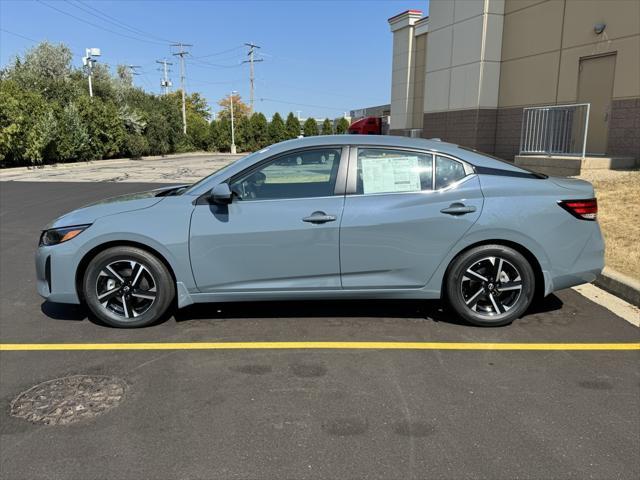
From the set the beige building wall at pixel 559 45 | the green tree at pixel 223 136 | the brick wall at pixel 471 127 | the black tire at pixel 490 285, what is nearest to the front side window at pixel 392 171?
the black tire at pixel 490 285

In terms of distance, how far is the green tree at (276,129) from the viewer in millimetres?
55469

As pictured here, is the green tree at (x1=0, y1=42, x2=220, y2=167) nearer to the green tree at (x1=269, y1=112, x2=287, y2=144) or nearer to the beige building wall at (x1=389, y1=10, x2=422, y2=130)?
the green tree at (x1=269, y1=112, x2=287, y2=144)

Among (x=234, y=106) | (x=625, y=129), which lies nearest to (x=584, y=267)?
(x=625, y=129)

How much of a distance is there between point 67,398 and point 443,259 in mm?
2984

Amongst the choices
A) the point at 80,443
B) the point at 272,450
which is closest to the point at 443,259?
the point at 272,450

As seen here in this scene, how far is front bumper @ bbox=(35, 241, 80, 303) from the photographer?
4.44 metres

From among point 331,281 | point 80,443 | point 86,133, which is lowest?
point 80,443

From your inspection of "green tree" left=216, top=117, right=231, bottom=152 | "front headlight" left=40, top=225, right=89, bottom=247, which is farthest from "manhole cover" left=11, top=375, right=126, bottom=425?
"green tree" left=216, top=117, right=231, bottom=152

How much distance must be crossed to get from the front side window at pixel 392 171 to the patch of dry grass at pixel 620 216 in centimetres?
278

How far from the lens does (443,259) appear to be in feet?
14.6

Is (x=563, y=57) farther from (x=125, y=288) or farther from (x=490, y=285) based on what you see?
(x=125, y=288)

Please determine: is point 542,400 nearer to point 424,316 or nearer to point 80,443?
point 424,316

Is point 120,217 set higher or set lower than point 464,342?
higher

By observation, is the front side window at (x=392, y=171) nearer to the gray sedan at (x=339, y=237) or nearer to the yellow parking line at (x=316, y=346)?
the gray sedan at (x=339, y=237)
